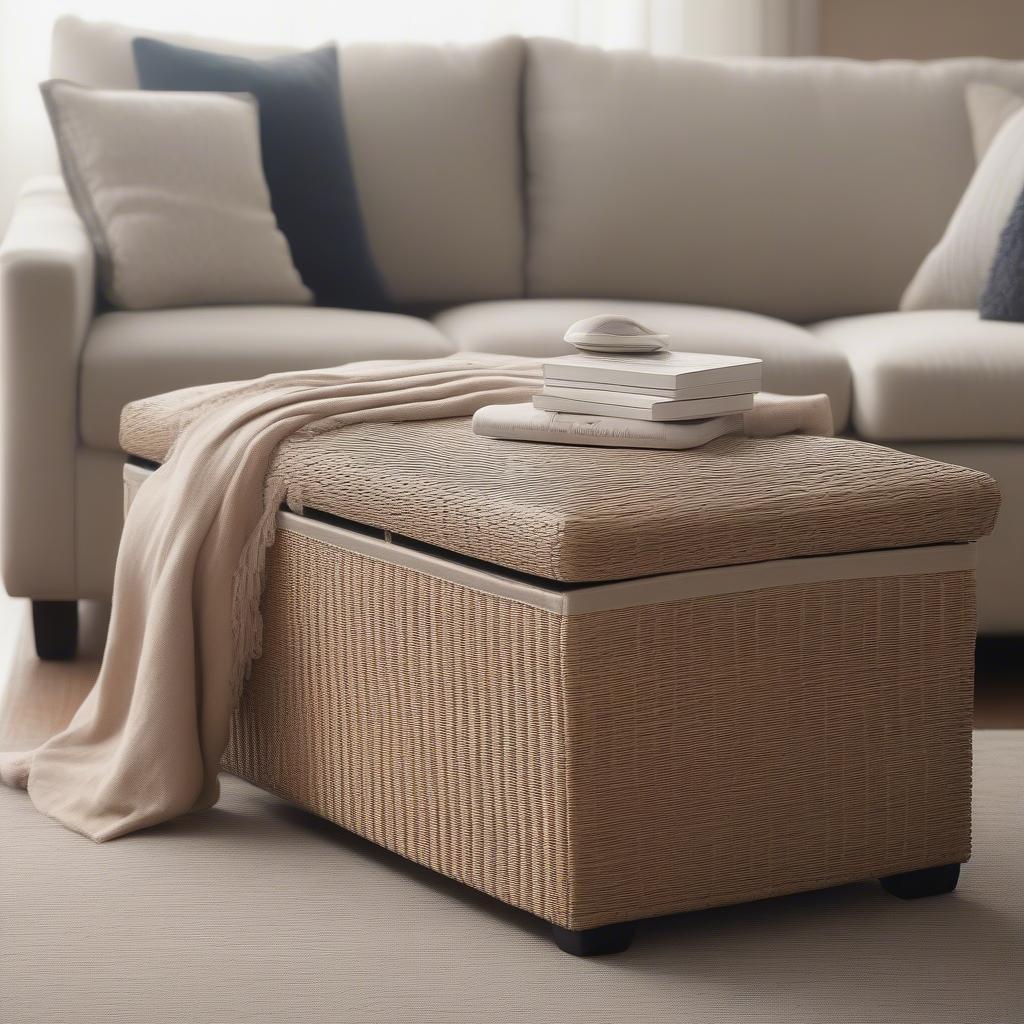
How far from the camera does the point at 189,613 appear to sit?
1.77 m

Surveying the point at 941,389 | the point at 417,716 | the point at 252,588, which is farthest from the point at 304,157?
the point at 417,716

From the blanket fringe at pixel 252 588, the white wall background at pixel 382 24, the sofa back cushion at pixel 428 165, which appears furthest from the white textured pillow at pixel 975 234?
the blanket fringe at pixel 252 588

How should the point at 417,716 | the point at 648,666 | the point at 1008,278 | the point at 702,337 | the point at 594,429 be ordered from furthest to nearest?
the point at 1008,278, the point at 702,337, the point at 594,429, the point at 417,716, the point at 648,666

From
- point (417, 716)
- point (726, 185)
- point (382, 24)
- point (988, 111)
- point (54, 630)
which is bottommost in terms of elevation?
point (54, 630)

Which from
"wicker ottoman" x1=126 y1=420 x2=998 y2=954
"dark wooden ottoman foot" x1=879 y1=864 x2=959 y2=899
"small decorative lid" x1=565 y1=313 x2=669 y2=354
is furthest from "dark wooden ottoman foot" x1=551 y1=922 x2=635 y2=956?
"small decorative lid" x1=565 y1=313 x2=669 y2=354

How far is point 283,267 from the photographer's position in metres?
2.90

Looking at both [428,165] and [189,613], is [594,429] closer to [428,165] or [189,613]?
[189,613]

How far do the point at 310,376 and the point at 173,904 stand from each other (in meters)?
0.65

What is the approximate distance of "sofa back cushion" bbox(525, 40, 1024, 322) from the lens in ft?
10.4

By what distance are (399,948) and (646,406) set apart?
55cm

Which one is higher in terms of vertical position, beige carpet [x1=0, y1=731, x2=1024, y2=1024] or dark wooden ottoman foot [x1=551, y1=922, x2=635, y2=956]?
dark wooden ottoman foot [x1=551, y1=922, x2=635, y2=956]

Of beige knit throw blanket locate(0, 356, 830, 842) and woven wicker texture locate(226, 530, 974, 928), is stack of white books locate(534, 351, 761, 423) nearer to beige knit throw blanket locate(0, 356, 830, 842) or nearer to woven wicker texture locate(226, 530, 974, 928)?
beige knit throw blanket locate(0, 356, 830, 842)

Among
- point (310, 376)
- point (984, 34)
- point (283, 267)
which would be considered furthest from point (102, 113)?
Answer: point (984, 34)

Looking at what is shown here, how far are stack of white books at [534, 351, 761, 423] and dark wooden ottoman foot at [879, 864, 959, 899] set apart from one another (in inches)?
18.7
